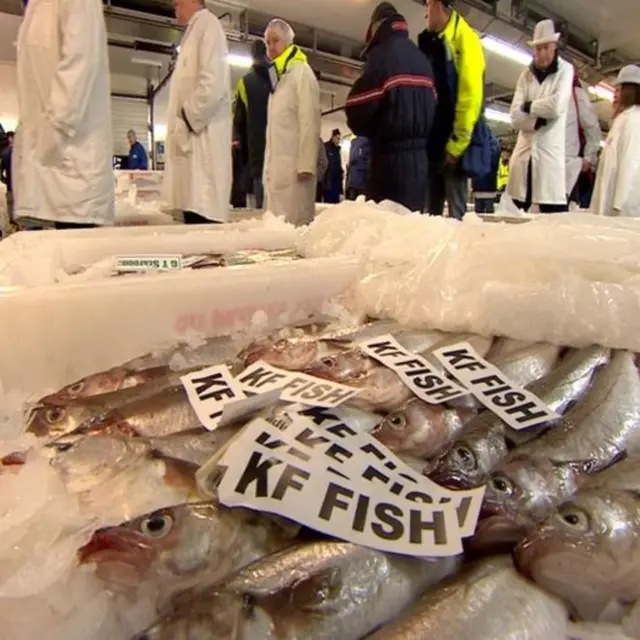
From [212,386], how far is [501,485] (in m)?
0.51

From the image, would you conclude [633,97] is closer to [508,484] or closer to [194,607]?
[508,484]

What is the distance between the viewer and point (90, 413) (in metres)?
1.04

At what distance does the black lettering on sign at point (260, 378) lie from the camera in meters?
1.04

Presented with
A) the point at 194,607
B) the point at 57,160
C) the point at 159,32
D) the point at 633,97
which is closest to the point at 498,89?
the point at 159,32

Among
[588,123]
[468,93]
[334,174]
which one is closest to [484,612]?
[468,93]

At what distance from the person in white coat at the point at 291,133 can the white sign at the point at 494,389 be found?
133 inches

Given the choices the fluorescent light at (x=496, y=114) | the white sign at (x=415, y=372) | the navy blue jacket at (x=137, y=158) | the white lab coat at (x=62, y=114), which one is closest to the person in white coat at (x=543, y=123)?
the white lab coat at (x=62, y=114)

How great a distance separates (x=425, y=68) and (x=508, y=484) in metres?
3.24

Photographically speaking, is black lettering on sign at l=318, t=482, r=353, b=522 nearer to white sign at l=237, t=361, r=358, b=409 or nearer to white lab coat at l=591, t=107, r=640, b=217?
white sign at l=237, t=361, r=358, b=409

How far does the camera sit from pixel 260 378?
1064 mm

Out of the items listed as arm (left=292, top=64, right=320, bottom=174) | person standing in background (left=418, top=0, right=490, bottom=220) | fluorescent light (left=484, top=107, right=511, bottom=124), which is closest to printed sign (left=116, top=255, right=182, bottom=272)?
person standing in background (left=418, top=0, right=490, bottom=220)

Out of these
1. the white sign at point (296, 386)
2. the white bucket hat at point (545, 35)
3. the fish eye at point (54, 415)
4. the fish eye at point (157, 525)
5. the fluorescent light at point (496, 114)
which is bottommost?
the fish eye at point (54, 415)

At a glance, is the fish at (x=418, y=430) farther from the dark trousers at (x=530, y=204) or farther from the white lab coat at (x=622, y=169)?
the dark trousers at (x=530, y=204)

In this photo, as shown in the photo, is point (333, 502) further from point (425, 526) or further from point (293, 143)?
point (293, 143)
